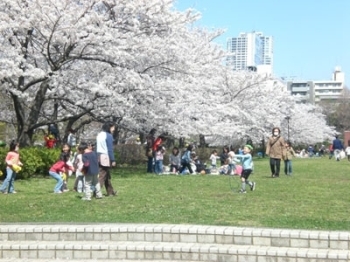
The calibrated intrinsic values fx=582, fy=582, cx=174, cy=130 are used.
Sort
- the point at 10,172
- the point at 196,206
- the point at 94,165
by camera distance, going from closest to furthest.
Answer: the point at 196,206
the point at 94,165
the point at 10,172

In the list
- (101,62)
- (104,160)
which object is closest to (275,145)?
(101,62)

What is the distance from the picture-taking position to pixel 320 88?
493ft

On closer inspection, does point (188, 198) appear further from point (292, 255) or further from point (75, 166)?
point (292, 255)

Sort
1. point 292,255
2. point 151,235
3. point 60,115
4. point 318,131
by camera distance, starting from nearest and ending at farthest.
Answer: point 292,255 → point 151,235 → point 60,115 → point 318,131

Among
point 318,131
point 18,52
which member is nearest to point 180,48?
point 18,52

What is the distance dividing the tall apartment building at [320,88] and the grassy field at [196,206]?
119665 mm

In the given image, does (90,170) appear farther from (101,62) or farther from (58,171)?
(101,62)

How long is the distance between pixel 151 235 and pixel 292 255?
2045mm

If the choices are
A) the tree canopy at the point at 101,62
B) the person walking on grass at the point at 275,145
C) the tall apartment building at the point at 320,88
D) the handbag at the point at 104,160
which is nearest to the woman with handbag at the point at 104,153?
the handbag at the point at 104,160

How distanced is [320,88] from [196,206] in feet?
475

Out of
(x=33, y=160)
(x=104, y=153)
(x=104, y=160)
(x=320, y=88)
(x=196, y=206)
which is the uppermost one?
(x=320, y=88)

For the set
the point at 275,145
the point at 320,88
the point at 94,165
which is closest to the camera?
the point at 94,165

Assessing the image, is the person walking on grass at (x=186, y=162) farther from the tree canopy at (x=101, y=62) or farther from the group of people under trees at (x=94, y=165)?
the group of people under trees at (x=94, y=165)

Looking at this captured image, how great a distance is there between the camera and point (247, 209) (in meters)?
10.6
